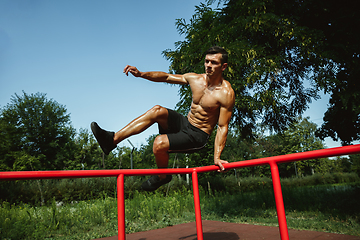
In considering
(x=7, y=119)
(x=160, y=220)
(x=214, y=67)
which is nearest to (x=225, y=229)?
(x=160, y=220)

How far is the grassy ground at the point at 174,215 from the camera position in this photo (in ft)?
14.7

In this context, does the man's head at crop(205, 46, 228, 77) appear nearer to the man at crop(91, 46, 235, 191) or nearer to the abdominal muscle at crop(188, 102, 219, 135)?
the man at crop(91, 46, 235, 191)

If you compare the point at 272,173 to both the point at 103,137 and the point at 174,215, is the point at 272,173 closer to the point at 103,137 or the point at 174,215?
the point at 103,137

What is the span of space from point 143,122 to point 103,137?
34cm

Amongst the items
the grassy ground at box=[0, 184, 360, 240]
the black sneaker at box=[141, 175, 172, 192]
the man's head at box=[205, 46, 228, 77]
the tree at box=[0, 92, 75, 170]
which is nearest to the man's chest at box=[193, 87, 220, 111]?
the man's head at box=[205, 46, 228, 77]

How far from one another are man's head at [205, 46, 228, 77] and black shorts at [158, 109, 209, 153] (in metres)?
0.52

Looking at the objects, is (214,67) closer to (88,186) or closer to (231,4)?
(231,4)

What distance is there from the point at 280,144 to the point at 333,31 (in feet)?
106

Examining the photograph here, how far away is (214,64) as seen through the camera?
7.31ft

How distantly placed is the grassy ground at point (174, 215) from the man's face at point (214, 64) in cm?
350

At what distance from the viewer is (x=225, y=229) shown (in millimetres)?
4684

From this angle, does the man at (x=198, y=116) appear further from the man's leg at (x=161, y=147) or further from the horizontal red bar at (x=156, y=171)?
the horizontal red bar at (x=156, y=171)

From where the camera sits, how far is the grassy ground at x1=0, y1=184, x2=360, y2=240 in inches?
177

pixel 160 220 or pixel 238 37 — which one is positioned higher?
pixel 238 37
